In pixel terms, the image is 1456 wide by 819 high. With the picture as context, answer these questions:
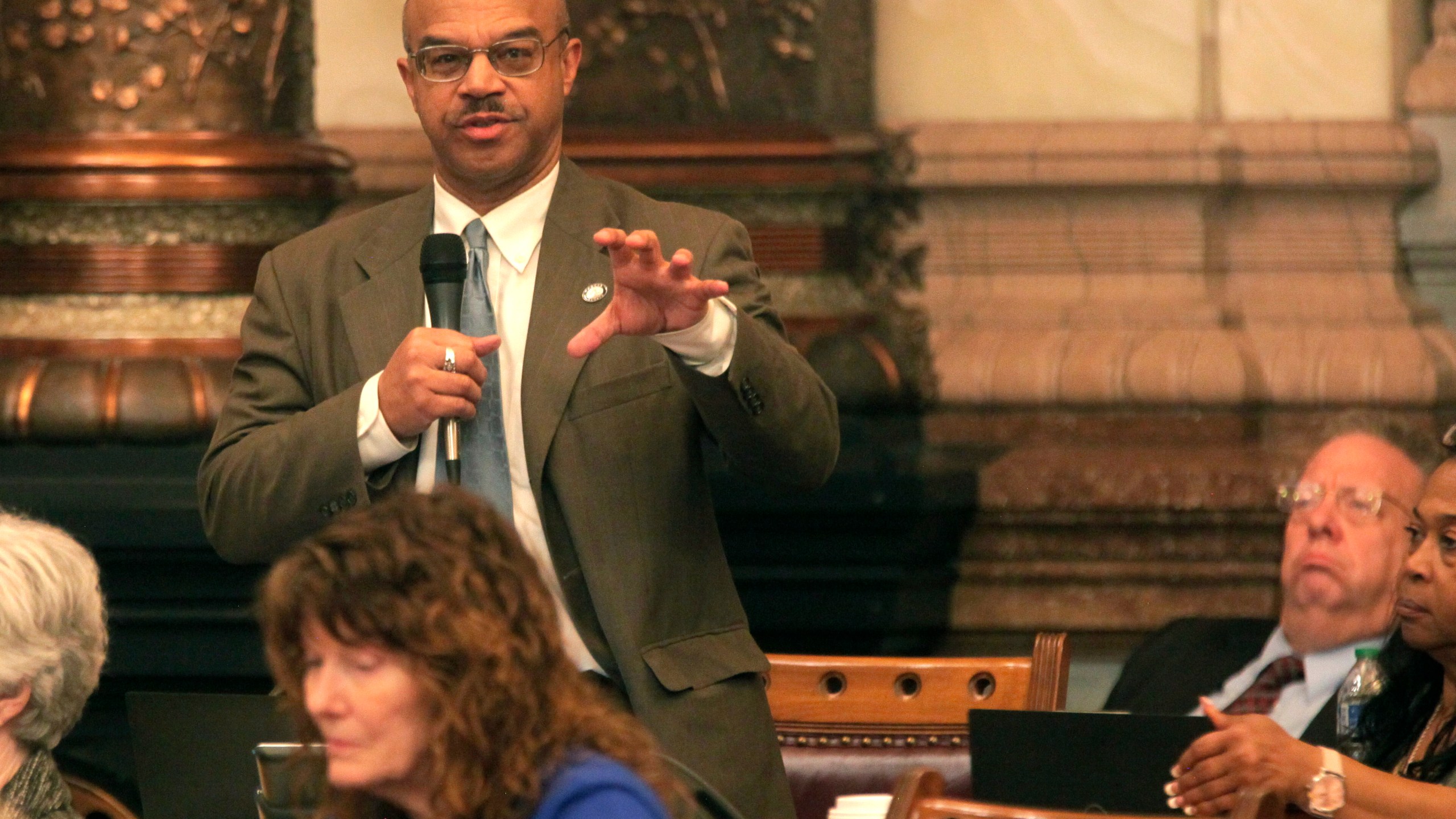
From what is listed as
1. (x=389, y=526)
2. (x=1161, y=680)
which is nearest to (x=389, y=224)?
(x=389, y=526)

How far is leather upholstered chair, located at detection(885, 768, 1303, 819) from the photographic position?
219cm

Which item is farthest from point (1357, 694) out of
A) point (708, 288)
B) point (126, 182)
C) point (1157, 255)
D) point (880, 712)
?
point (126, 182)

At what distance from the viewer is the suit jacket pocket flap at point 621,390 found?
2.71 meters

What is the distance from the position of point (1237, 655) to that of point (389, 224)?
6.35 feet

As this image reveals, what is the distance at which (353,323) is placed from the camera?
280 cm

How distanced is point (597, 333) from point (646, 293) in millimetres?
79

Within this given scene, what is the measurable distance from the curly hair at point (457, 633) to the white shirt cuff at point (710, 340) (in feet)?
2.11

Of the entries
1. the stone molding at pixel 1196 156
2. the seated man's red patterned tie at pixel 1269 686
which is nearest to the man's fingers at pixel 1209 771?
the seated man's red patterned tie at pixel 1269 686

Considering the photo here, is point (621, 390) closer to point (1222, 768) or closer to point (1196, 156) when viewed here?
point (1222, 768)

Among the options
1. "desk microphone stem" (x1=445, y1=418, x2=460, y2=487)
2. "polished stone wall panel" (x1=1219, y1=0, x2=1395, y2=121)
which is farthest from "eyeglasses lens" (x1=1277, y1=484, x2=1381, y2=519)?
"desk microphone stem" (x1=445, y1=418, x2=460, y2=487)

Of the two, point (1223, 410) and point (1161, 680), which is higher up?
point (1223, 410)

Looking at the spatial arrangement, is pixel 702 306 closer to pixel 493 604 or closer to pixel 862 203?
pixel 493 604

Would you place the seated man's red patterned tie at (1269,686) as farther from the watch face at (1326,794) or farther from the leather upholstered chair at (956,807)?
the leather upholstered chair at (956,807)

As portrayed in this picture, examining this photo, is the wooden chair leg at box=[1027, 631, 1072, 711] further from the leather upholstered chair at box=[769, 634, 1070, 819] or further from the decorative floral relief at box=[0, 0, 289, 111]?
the decorative floral relief at box=[0, 0, 289, 111]
